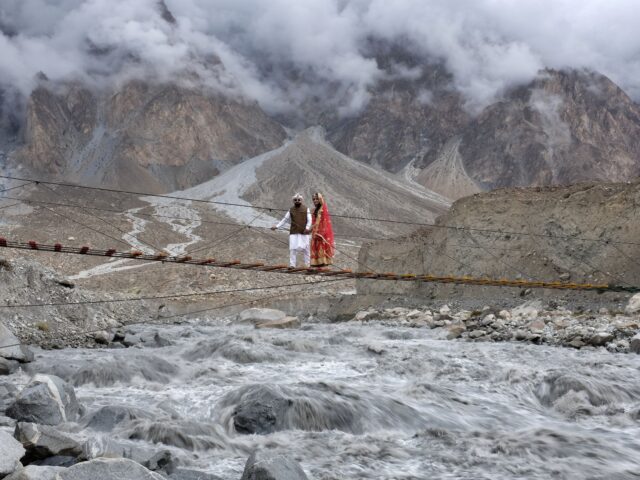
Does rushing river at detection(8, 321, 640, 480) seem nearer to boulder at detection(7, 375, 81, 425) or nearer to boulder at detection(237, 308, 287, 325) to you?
boulder at detection(7, 375, 81, 425)

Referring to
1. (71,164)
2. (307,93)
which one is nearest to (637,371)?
(71,164)

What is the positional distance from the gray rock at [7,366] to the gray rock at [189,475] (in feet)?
19.7

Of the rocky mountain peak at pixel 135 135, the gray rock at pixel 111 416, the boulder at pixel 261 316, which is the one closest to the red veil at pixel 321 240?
the gray rock at pixel 111 416

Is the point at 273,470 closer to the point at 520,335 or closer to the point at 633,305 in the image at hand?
the point at 520,335

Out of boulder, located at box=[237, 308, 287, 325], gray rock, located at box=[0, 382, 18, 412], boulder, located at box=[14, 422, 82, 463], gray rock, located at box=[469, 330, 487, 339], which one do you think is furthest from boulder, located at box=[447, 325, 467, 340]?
boulder, located at box=[14, 422, 82, 463]

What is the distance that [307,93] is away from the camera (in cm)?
16025

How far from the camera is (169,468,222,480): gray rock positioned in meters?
4.74

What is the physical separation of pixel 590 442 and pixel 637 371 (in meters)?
3.91

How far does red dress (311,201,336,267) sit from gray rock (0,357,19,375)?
5363mm

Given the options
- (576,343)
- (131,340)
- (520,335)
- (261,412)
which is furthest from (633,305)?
(131,340)

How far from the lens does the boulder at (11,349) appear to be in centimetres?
1014

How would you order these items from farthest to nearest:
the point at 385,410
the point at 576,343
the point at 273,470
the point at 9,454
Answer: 1. the point at 576,343
2. the point at 385,410
3. the point at 273,470
4. the point at 9,454

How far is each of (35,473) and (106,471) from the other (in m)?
0.43

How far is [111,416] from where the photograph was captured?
21.9 feet
